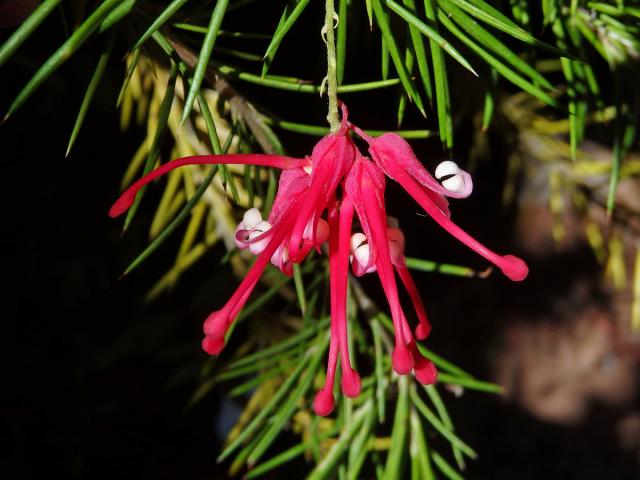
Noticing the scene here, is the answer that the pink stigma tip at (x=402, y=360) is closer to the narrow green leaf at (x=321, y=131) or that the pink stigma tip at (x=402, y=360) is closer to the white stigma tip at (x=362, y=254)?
the white stigma tip at (x=362, y=254)

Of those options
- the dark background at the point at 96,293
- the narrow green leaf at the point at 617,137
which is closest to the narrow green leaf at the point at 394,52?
the narrow green leaf at the point at 617,137

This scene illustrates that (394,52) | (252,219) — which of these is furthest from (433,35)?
(252,219)

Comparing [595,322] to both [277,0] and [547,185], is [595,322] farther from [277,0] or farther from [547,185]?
[277,0]

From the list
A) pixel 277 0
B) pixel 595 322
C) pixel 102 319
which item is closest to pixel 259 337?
pixel 102 319

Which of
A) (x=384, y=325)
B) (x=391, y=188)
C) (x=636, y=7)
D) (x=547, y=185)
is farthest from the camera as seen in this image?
(x=547, y=185)

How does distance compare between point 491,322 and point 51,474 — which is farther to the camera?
point 491,322

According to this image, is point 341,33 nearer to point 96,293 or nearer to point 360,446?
point 360,446

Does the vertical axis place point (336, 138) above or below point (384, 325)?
above

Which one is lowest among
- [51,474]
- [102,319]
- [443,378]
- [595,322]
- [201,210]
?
[595,322]
